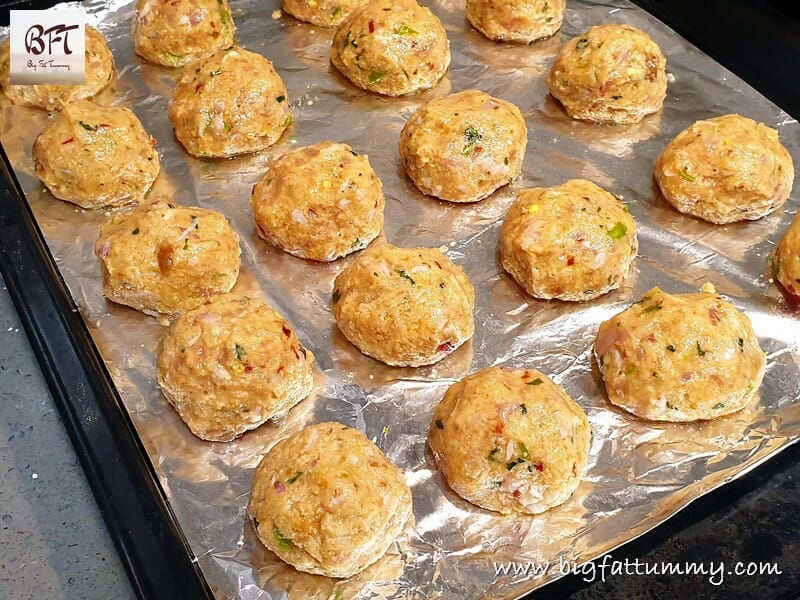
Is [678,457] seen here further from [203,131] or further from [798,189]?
[203,131]

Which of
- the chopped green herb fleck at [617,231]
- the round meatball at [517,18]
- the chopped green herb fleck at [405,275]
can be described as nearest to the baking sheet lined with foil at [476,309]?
the round meatball at [517,18]

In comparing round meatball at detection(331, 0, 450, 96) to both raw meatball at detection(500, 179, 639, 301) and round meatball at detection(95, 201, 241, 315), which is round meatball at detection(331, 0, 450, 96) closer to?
raw meatball at detection(500, 179, 639, 301)

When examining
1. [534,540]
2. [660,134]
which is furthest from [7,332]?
[660,134]

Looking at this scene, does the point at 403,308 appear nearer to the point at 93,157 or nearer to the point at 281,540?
the point at 281,540

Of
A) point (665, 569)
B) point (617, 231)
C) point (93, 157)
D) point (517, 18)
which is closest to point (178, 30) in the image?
point (93, 157)

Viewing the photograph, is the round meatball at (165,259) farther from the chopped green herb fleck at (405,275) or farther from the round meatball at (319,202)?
the chopped green herb fleck at (405,275)

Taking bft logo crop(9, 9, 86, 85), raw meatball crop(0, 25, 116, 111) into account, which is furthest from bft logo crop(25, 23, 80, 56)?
raw meatball crop(0, 25, 116, 111)
